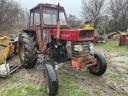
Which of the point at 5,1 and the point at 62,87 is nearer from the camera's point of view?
the point at 62,87

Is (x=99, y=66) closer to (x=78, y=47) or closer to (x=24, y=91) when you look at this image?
(x=78, y=47)

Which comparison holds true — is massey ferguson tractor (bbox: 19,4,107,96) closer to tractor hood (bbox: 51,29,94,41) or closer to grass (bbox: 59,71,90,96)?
tractor hood (bbox: 51,29,94,41)

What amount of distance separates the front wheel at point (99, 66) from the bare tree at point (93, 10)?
17.8m

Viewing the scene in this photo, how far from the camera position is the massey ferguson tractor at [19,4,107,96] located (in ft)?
19.7

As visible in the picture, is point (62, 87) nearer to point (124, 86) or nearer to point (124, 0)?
point (124, 86)

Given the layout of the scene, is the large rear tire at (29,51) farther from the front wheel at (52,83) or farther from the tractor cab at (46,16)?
the front wheel at (52,83)

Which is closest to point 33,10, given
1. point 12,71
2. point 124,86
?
point 12,71

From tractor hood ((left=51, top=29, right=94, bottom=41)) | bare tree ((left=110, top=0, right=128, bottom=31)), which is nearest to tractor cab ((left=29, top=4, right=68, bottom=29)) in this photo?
tractor hood ((left=51, top=29, right=94, bottom=41))

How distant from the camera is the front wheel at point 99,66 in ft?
21.9

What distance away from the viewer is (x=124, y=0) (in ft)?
86.7

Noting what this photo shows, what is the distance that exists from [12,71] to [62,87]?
194 centimetres

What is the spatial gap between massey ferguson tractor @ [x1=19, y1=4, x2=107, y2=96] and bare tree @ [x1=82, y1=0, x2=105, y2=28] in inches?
684

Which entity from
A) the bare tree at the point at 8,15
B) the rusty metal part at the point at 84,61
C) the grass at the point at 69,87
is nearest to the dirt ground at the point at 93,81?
the grass at the point at 69,87

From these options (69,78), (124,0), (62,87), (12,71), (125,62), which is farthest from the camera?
(124,0)
